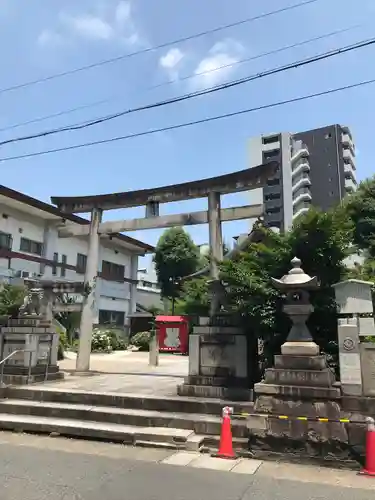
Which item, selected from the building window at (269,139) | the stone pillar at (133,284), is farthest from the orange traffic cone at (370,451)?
the building window at (269,139)

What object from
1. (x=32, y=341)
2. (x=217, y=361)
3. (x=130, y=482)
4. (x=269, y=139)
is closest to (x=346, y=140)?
(x=269, y=139)

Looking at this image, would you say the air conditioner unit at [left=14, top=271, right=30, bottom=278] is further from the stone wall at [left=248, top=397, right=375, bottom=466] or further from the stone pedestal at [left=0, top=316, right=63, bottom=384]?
the stone wall at [left=248, top=397, right=375, bottom=466]

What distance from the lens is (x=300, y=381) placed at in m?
7.38

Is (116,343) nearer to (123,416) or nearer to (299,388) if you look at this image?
(123,416)

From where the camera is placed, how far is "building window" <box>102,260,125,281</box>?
116 ft

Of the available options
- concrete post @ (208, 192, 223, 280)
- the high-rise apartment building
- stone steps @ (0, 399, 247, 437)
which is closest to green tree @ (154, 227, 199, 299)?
concrete post @ (208, 192, 223, 280)

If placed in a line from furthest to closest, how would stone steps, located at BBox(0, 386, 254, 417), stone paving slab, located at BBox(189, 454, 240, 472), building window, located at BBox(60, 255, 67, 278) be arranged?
building window, located at BBox(60, 255, 67, 278), stone steps, located at BBox(0, 386, 254, 417), stone paving slab, located at BBox(189, 454, 240, 472)

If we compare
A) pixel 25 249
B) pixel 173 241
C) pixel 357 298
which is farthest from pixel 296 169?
pixel 357 298

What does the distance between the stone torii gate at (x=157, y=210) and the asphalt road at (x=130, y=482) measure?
20.9 ft

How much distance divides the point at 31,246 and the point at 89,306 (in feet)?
53.6

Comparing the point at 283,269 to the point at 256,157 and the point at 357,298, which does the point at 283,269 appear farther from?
the point at 256,157

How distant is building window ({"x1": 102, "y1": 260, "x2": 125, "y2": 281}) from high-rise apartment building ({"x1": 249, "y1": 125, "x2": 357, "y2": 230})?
1676 inches

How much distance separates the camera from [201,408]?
8805mm

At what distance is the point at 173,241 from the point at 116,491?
34.6 meters
